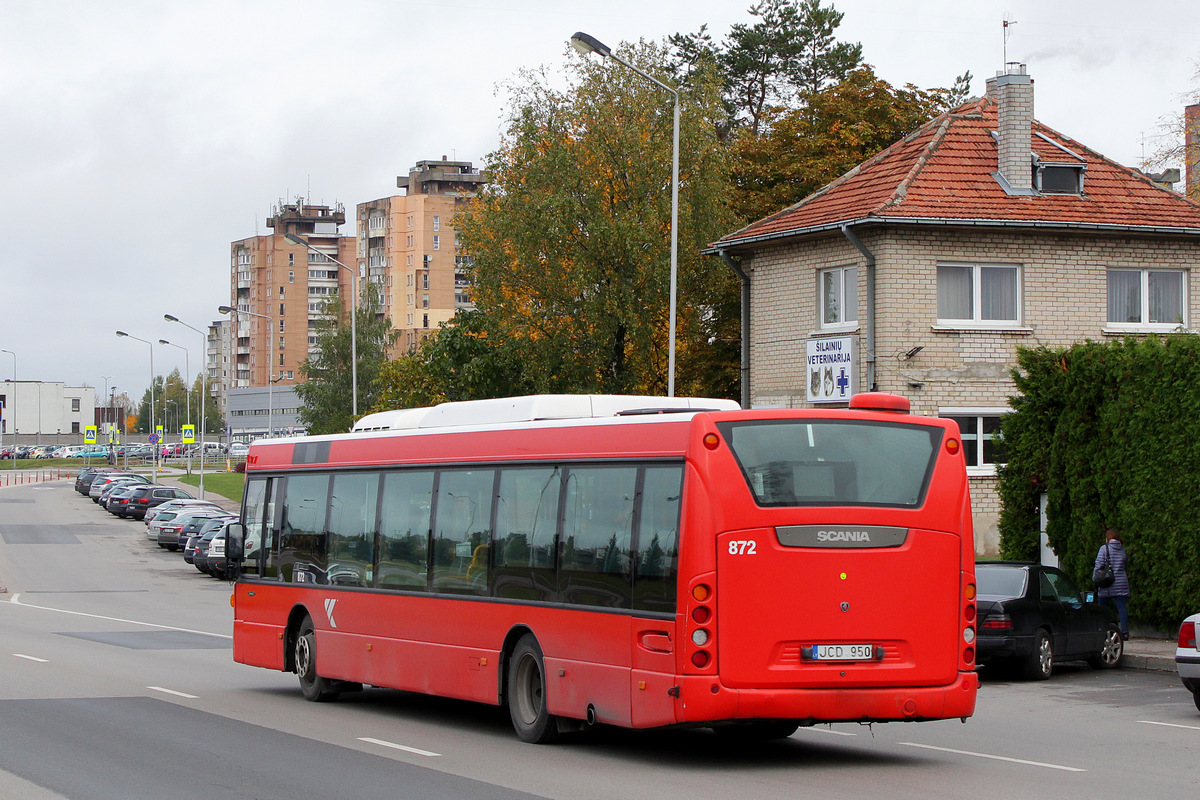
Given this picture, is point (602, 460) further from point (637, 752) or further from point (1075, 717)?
point (1075, 717)

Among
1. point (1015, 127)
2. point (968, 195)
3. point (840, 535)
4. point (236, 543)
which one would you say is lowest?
point (236, 543)

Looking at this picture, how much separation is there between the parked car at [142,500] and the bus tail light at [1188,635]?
188 feet

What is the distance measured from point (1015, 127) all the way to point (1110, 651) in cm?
1425

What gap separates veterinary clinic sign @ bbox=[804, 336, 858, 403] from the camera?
96.2 feet

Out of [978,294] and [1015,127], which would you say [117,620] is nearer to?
[978,294]

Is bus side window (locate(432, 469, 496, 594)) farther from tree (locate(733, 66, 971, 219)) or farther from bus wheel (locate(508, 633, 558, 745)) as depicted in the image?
tree (locate(733, 66, 971, 219))

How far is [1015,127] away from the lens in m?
30.4

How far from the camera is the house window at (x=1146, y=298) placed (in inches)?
1191

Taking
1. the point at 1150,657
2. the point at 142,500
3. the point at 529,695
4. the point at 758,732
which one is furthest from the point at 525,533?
the point at 142,500

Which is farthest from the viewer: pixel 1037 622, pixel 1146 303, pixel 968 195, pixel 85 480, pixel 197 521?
pixel 85 480

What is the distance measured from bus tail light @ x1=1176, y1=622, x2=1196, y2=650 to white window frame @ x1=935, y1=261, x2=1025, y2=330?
15.7m

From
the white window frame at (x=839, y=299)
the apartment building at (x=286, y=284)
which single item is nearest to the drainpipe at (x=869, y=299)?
the white window frame at (x=839, y=299)

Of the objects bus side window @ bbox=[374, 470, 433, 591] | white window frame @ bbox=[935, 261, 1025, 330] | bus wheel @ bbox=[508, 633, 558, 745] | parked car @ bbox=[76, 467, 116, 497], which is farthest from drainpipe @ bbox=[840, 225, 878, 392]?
parked car @ bbox=[76, 467, 116, 497]

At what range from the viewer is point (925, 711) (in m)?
10.5
